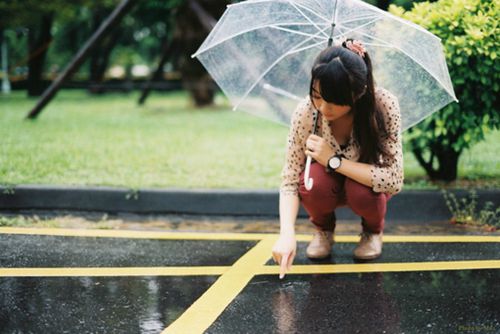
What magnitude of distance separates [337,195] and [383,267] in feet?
1.74

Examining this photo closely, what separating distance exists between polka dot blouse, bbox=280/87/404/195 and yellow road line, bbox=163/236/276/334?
568 mm

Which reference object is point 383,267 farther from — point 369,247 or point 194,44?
point 194,44

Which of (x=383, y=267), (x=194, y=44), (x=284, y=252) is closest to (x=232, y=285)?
(x=284, y=252)

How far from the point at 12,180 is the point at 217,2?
31.5ft

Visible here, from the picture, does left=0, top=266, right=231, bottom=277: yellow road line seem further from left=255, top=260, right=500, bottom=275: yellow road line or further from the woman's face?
the woman's face

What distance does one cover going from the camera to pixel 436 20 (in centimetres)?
484

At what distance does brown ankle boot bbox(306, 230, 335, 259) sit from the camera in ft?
13.0

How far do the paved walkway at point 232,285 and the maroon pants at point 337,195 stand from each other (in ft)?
1.15

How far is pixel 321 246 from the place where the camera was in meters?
3.98

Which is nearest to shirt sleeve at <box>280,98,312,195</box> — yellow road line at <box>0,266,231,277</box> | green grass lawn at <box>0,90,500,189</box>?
yellow road line at <box>0,266,231,277</box>

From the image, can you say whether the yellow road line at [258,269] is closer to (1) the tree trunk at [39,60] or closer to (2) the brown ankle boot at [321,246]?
(2) the brown ankle boot at [321,246]

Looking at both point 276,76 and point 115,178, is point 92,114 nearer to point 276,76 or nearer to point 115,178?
point 115,178

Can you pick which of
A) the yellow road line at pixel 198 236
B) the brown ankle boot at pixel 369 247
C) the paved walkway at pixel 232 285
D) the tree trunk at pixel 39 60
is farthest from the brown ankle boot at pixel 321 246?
the tree trunk at pixel 39 60

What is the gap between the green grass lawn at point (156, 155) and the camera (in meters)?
5.61
